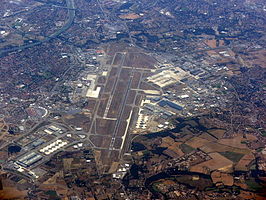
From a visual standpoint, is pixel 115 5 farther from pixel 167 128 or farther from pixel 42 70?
pixel 167 128

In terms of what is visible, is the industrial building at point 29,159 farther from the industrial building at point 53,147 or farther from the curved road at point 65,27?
the curved road at point 65,27

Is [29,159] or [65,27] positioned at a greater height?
[65,27]

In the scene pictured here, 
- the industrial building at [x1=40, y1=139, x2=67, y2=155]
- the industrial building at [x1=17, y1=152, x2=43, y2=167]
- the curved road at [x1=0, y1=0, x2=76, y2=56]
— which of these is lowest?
the industrial building at [x1=17, y1=152, x2=43, y2=167]

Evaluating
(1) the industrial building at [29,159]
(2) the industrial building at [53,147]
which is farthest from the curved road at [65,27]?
(1) the industrial building at [29,159]

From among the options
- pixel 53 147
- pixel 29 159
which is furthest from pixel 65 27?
pixel 29 159

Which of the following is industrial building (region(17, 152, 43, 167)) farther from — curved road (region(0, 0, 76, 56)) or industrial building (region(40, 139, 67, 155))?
curved road (region(0, 0, 76, 56))

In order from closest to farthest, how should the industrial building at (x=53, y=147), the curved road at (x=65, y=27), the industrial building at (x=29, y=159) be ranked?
the industrial building at (x=29, y=159), the industrial building at (x=53, y=147), the curved road at (x=65, y=27)

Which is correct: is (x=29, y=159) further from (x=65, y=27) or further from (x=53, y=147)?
(x=65, y=27)

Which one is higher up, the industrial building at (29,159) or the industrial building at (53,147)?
the industrial building at (53,147)

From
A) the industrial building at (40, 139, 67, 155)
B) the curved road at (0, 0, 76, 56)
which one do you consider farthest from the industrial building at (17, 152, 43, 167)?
the curved road at (0, 0, 76, 56)

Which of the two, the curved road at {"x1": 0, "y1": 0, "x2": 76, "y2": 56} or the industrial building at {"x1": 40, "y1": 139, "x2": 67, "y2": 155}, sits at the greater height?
the curved road at {"x1": 0, "y1": 0, "x2": 76, "y2": 56}

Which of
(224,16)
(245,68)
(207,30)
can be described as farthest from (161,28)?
(245,68)
